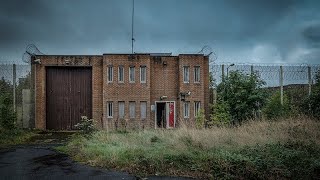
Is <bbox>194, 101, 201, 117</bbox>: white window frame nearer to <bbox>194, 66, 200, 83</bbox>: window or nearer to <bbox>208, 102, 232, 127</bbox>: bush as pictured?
<bbox>194, 66, 200, 83</bbox>: window

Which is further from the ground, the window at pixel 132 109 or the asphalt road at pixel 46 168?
the window at pixel 132 109

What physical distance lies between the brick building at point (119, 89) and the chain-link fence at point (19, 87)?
82 centimetres

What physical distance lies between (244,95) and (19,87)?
17153 mm

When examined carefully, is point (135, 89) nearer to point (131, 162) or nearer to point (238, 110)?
point (238, 110)

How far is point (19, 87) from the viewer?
87.9ft

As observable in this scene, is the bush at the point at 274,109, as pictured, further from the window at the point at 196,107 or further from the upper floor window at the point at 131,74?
the upper floor window at the point at 131,74

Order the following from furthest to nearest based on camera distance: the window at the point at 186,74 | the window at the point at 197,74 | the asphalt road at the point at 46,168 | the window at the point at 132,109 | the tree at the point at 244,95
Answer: the window at the point at 197,74 < the window at the point at 186,74 < the window at the point at 132,109 < the tree at the point at 244,95 < the asphalt road at the point at 46,168

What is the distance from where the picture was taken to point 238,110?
907 inches

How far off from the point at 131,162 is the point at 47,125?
17.7 m

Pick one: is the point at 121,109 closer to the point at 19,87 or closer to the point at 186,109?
the point at 186,109

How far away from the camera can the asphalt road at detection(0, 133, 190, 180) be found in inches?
380

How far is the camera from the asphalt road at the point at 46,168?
9.66m

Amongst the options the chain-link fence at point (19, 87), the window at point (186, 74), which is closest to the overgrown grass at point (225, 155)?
the window at point (186, 74)

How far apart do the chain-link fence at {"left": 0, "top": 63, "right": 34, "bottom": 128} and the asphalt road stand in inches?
498
